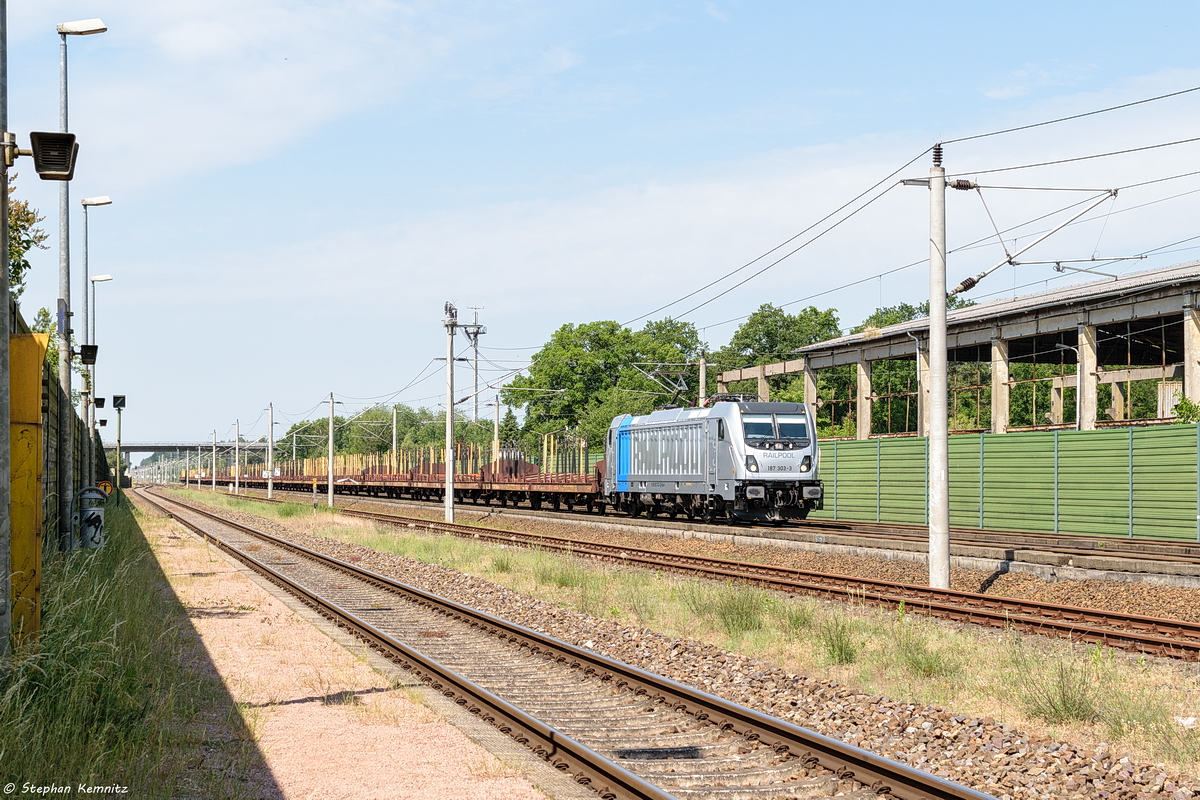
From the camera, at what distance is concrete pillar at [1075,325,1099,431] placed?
1467 inches

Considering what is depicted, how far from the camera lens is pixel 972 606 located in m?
15.1

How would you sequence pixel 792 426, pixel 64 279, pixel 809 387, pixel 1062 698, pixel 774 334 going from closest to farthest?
pixel 1062 698 < pixel 64 279 < pixel 792 426 < pixel 809 387 < pixel 774 334

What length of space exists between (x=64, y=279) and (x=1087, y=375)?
3212 cm

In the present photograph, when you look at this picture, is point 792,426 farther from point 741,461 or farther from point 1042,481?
point 1042,481

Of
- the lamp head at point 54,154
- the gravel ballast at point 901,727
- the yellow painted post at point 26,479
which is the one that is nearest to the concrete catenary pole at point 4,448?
the lamp head at point 54,154

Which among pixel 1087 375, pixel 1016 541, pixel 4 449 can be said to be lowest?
pixel 1016 541

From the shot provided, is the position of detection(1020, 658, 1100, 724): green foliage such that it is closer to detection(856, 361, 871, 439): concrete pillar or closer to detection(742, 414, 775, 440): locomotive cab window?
detection(742, 414, 775, 440): locomotive cab window

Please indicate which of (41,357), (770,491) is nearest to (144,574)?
(41,357)

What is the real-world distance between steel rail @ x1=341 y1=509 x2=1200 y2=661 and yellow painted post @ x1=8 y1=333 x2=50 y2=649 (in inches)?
411

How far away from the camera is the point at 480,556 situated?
2511 cm

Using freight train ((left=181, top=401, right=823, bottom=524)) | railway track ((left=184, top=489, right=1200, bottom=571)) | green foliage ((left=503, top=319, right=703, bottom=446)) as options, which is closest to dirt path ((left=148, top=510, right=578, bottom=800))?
railway track ((left=184, top=489, right=1200, bottom=571))

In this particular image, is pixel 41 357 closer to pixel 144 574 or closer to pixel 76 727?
pixel 76 727

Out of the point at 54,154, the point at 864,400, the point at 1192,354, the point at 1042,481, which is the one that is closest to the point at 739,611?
the point at 54,154

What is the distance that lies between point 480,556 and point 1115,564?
13606 millimetres
